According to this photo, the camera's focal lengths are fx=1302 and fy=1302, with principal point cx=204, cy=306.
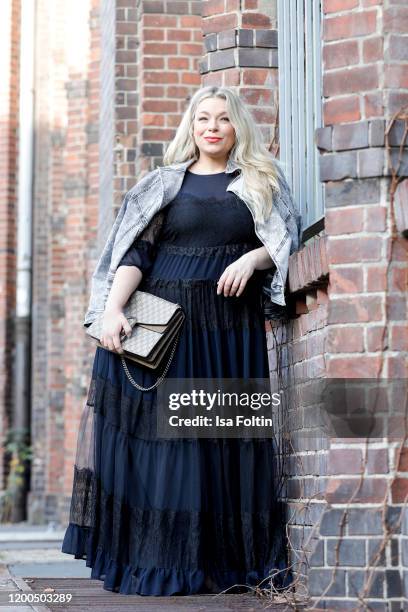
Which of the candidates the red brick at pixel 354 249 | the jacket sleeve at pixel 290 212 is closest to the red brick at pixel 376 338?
the red brick at pixel 354 249

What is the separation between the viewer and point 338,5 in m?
4.47

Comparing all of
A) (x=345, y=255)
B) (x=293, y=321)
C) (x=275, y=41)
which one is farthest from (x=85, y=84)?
(x=345, y=255)

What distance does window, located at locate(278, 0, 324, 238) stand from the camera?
5.35 metres

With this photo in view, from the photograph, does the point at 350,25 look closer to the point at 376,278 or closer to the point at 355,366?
the point at 376,278

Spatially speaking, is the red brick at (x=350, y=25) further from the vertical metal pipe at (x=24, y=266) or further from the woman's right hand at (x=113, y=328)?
the vertical metal pipe at (x=24, y=266)

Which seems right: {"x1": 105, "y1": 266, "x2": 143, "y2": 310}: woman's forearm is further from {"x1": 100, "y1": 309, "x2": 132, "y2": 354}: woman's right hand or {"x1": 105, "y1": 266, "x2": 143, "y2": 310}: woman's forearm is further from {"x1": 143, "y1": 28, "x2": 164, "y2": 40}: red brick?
{"x1": 143, "y1": 28, "x2": 164, "y2": 40}: red brick

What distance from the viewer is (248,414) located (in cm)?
512

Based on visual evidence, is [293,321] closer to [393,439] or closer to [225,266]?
[225,266]

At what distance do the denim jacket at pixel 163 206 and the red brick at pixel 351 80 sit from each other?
2.56 feet

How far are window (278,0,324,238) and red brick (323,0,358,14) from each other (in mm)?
795

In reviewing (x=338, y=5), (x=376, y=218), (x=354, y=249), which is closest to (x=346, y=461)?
(x=354, y=249)

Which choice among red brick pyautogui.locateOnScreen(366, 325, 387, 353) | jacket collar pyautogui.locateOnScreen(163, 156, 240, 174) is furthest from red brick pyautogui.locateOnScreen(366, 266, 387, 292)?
jacket collar pyautogui.locateOnScreen(163, 156, 240, 174)

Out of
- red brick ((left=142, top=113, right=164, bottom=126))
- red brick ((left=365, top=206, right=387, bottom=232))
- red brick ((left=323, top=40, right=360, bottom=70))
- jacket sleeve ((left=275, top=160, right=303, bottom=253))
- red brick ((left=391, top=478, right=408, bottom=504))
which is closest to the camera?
red brick ((left=391, top=478, right=408, bottom=504))

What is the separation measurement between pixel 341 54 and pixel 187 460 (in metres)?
1.66
